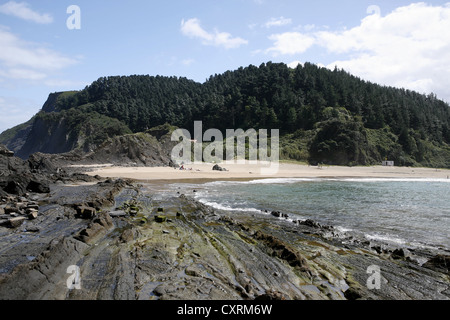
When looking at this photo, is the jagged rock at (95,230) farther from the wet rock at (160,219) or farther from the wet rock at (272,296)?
the wet rock at (272,296)

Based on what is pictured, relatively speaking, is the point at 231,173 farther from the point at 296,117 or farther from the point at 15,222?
the point at 296,117

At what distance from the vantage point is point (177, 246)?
9.62m

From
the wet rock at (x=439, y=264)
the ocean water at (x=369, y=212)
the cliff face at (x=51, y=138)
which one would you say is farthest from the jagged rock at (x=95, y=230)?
the cliff face at (x=51, y=138)

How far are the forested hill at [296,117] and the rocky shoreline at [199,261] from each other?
57.8 m

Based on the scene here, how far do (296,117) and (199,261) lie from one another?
8060 cm

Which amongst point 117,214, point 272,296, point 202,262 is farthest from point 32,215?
point 272,296

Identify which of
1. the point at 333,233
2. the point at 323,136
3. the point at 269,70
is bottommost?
the point at 333,233

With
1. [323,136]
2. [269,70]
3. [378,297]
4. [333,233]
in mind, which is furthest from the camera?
[269,70]

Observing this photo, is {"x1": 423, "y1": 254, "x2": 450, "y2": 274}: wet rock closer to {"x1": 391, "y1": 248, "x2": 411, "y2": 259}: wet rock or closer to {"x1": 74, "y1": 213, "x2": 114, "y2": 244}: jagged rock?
A: {"x1": 391, "y1": 248, "x2": 411, "y2": 259}: wet rock

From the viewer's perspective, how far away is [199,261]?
8227 millimetres

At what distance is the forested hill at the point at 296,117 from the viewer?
70.6 m
